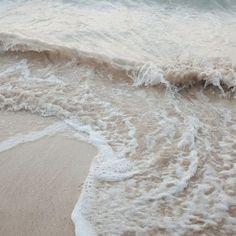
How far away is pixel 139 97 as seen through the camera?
15.2 feet

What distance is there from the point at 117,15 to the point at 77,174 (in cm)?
471

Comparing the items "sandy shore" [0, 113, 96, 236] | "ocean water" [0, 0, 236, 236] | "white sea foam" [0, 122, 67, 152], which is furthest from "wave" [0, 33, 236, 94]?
"sandy shore" [0, 113, 96, 236]

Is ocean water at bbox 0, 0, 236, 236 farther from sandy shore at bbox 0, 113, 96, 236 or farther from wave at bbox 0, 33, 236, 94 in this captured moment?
sandy shore at bbox 0, 113, 96, 236

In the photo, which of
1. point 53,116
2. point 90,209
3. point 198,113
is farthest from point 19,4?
point 90,209

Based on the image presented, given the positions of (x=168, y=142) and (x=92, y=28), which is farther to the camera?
(x=92, y=28)

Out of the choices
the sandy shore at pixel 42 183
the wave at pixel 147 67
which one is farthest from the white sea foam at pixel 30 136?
the wave at pixel 147 67

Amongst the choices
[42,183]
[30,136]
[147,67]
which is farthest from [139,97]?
[42,183]

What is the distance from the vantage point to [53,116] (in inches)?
168

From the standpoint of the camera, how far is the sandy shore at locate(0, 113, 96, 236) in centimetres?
280

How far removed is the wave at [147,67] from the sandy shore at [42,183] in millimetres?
1645

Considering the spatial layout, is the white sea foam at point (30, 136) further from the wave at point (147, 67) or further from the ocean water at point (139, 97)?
the wave at point (147, 67)

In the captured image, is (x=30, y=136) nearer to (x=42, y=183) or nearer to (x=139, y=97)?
(x=42, y=183)

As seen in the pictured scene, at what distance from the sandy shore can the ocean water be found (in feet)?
0.40

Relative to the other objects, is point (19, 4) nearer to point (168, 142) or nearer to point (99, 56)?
point (99, 56)
